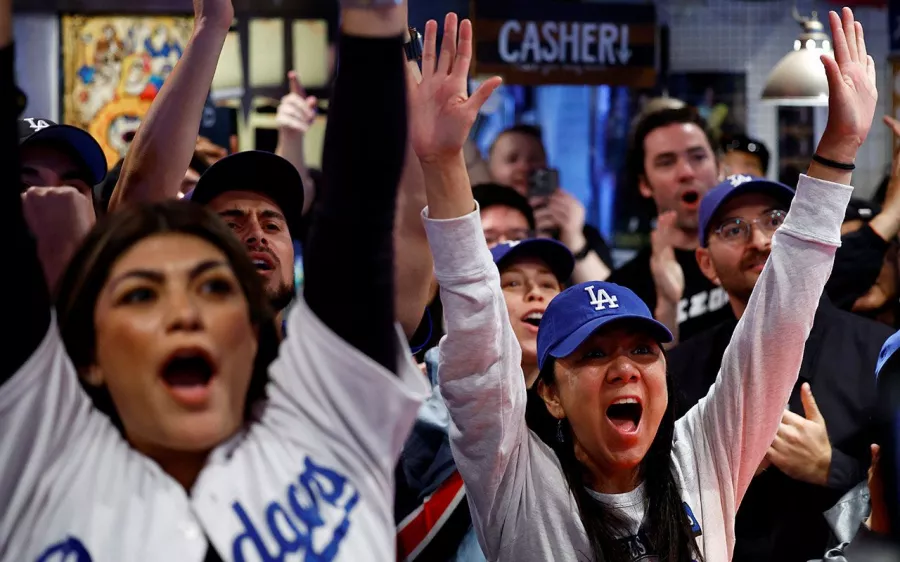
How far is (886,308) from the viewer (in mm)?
4688

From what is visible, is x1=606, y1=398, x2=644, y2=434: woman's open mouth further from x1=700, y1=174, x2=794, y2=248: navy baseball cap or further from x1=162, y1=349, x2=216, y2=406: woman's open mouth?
x1=700, y1=174, x2=794, y2=248: navy baseball cap

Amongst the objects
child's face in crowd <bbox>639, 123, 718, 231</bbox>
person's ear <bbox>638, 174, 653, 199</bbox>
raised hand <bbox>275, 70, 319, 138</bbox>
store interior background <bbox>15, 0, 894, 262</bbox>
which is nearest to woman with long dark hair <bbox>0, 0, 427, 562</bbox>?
raised hand <bbox>275, 70, 319, 138</bbox>

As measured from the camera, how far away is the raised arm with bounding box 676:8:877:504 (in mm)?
2195

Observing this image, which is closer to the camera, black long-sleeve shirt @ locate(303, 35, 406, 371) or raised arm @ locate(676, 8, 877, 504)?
black long-sleeve shirt @ locate(303, 35, 406, 371)

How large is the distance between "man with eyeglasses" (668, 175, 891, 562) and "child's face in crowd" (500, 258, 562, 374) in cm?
32

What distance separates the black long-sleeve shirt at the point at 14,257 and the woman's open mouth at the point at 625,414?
1.07 metres

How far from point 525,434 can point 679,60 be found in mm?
6799

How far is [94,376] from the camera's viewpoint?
1451 mm

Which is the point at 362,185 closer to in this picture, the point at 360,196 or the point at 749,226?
the point at 360,196

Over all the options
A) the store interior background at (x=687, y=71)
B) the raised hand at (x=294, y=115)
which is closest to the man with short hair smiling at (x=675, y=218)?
the raised hand at (x=294, y=115)

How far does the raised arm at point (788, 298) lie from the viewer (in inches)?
86.4

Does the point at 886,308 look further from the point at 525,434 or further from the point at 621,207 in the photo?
the point at 621,207

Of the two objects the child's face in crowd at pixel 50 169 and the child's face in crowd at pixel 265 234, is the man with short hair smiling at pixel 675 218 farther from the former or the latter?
the child's face in crowd at pixel 50 169

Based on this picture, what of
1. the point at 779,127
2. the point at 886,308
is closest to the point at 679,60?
the point at 779,127
